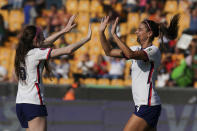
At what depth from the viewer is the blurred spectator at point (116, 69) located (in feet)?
44.7

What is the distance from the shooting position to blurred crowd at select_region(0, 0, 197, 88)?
13375mm

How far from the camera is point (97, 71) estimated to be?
13.7 m

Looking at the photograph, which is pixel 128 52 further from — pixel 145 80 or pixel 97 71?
pixel 97 71

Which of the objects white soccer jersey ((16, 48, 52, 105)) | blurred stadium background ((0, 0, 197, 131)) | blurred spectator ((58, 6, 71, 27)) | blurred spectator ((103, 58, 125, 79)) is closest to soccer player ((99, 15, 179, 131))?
white soccer jersey ((16, 48, 52, 105))

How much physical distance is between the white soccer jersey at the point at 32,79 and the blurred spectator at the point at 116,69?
24.3 ft

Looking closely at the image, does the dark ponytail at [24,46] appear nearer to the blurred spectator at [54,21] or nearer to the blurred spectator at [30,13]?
the blurred spectator at [54,21]

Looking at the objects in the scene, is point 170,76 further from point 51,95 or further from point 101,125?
point 101,125

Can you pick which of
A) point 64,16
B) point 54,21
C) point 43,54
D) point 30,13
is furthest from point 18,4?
point 43,54

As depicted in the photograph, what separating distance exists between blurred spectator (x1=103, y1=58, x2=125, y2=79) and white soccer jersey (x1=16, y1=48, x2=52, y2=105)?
7414 mm

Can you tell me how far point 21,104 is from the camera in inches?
247

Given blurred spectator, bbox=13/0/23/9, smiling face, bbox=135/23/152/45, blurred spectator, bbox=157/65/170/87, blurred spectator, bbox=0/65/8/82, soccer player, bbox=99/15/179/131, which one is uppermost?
blurred spectator, bbox=13/0/23/9

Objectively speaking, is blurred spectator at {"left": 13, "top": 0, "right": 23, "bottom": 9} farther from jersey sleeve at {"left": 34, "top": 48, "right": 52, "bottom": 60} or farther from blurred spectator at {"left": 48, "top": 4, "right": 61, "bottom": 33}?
jersey sleeve at {"left": 34, "top": 48, "right": 52, "bottom": 60}

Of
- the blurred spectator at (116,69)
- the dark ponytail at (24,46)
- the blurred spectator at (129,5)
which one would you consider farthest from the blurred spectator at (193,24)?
the dark ponytail at (24,46)

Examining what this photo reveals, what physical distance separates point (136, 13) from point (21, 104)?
966 centimetres
